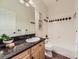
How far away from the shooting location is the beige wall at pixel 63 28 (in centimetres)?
336

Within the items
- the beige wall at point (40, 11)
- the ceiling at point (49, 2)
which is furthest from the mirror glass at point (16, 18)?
the ceiling at point (49, 2)

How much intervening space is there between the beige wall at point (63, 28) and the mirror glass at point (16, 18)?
105 cm

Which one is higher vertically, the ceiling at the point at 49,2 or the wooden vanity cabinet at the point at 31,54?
the ceiling at the point at 49,2

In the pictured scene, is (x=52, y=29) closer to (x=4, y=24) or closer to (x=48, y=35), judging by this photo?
(x=48, y=35)

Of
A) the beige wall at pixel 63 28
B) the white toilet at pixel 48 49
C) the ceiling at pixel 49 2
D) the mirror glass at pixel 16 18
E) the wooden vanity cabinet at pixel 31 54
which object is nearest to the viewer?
the wooden vanity cabinet at pixel 31 54

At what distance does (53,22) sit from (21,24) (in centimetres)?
172

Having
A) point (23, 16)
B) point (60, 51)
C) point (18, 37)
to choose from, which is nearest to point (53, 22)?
point (60, 51)

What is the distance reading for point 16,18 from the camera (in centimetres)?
248

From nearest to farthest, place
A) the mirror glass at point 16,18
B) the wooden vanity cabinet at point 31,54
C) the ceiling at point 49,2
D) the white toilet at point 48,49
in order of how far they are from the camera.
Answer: the wooden vanity cabinet at point 31,54 < the mirror glass at point 16,18 < the white toilet at point 48,49 < the ceiling at point 49,2

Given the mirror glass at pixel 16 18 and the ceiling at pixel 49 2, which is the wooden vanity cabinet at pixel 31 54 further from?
the ceiling at pixel 49 2

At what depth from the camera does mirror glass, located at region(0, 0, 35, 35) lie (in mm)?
2047

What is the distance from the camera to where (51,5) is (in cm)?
407

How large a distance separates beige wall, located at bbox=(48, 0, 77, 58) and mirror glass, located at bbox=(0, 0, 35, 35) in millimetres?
1051

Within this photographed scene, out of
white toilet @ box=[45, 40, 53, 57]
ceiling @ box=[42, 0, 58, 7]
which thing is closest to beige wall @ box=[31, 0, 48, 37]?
ceiling @ box=[42, 0, 58, 7]
